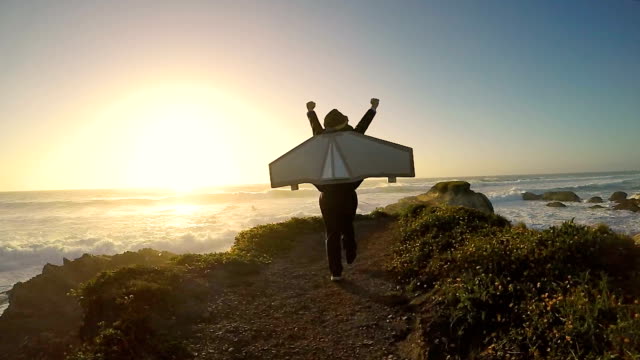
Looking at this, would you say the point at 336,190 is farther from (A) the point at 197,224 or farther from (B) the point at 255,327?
(A) the point at 197,224

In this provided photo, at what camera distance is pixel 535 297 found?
5.64 meters

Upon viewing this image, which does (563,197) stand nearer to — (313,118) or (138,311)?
(313,118)

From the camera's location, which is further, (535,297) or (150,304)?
(150,304)

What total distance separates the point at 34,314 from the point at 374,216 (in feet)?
49.1

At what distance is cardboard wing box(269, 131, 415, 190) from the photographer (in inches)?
323

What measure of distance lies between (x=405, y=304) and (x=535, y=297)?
8.12 feet

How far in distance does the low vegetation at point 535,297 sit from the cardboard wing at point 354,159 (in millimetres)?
2338

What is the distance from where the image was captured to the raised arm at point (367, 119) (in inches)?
341

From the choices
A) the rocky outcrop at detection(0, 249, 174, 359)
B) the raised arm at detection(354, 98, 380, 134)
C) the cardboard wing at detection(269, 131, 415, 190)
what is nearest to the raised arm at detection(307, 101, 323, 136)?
the cardboard wing at detection(269, 131, 415, 190)

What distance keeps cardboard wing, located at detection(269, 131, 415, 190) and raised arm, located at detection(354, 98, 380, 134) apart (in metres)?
0.30

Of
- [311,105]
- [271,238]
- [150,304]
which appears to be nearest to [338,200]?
[311,105]

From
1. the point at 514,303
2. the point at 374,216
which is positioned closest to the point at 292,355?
the point at 514,303

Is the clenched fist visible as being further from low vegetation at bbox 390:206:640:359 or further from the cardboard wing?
low vegetation at bbox 390:206:640:359

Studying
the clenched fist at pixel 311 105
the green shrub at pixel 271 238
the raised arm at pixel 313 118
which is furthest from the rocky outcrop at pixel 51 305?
the clenched fist at pixel 311 105
